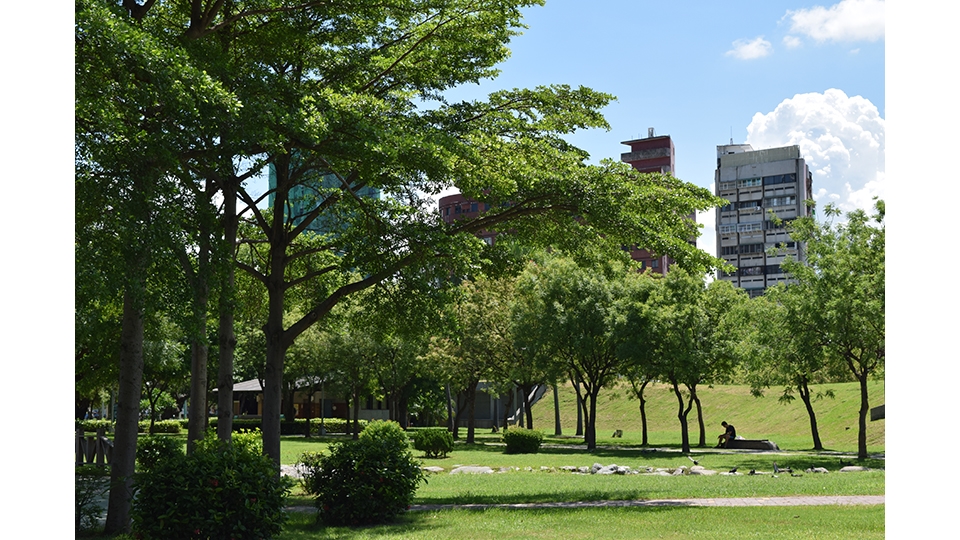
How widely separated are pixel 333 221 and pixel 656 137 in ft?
313

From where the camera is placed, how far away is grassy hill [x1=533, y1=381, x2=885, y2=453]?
127 feet

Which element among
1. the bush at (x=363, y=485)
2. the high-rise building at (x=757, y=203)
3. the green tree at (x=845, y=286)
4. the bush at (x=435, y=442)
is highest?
the high-rise building at (x=757, y=203)

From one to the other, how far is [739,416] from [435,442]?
24437mm

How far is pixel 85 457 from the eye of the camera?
28.1 meters

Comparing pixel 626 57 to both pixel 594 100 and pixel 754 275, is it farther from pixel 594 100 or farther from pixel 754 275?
pixel 754 275

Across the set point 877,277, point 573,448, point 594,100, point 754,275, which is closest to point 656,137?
point 754,275

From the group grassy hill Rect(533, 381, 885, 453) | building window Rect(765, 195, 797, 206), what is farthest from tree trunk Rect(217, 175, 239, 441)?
building window Rect(765, 195, 797, 206)

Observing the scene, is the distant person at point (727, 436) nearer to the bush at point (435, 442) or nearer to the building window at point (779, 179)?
the bush at point (435, 442)

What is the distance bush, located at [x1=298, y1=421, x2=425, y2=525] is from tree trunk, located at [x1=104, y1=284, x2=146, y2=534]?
2.57 m

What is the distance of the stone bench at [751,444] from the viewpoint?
32.9m

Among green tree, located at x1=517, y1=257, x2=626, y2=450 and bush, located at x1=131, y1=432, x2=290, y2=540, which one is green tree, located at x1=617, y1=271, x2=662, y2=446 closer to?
green tree, located at x1=517, y1=257, x2=626, y2=450

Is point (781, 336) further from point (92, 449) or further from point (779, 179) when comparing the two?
point (779, 179)

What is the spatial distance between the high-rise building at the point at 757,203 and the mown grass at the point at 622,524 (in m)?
99.0

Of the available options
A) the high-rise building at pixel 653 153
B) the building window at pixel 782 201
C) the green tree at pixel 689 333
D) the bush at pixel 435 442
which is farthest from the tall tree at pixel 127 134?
the building window at pixel 782 201
